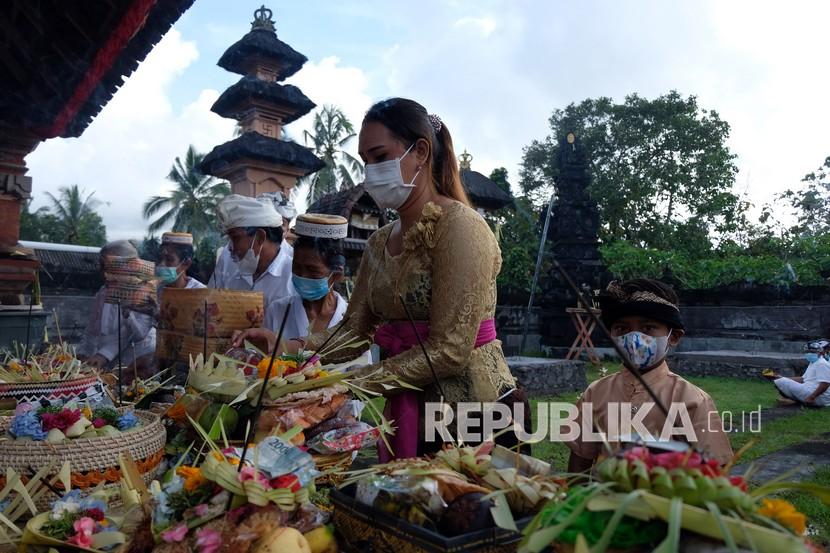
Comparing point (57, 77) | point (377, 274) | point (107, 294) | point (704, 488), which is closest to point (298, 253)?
point (377, 274)

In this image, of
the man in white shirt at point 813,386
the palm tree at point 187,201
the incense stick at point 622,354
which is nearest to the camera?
the incense stick at point 622,354

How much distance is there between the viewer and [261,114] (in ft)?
39.7

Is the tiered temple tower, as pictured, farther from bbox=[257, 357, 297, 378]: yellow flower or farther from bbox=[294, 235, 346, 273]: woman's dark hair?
bbox=[257, 357, 297, 378]: yellow flower

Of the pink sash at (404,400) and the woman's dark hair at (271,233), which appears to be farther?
the woman's dark hair at (271,233)

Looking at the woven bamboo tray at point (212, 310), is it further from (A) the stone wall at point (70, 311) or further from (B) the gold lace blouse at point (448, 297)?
(A) the stone wall at point (70, 311)

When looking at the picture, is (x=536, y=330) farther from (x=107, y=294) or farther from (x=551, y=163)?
(x=551, y=163)

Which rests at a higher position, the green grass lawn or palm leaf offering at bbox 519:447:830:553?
palm leaf offering at bbox 519:447:830:553

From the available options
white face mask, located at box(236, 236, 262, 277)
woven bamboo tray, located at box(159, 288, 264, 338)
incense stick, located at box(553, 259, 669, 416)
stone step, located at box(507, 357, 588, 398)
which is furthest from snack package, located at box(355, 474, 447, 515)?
stone step, located at box(507, 357, 588, 398)

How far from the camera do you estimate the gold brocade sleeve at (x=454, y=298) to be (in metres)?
1.82

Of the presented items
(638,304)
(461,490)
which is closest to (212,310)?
(461,490)

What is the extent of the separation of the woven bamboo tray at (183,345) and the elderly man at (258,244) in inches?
36.5

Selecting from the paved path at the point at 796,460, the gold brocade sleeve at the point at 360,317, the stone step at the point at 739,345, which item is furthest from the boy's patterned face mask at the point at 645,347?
the stone step at the point at 739,345

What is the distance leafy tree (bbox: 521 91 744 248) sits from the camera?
27.8 meters

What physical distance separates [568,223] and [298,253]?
1535 centimetres
